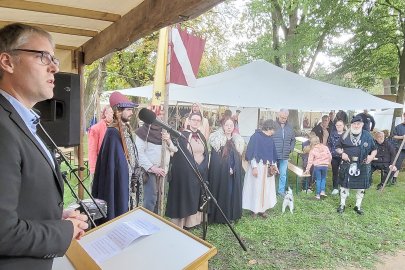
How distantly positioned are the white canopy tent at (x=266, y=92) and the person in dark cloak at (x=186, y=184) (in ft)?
4.17

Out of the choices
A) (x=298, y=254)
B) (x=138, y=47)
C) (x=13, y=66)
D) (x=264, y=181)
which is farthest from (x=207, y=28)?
(x=13, y=66)

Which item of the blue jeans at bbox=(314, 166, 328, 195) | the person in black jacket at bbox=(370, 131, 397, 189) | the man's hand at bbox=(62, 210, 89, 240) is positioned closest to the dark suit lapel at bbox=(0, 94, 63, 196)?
the man's hand at bbox=(62, 210, 89, 240)

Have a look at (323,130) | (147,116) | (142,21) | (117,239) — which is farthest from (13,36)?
(323,130)

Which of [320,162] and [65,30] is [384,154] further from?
[65,30]

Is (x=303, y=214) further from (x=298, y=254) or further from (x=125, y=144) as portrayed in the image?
(x=125, y=144)

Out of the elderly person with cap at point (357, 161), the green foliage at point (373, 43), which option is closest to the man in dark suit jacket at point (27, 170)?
the elderly person with cap at point (357, 161)

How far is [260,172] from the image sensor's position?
5012 millimetres

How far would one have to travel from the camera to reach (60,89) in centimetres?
254

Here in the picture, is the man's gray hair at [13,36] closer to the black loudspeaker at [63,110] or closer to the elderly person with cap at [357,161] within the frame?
the black loudspeaker at [63,110]

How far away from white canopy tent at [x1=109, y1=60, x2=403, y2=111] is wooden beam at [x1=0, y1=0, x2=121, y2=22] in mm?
2582

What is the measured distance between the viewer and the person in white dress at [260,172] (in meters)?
4.99

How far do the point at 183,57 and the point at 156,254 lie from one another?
9.04 feet

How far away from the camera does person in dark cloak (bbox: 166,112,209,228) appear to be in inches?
159

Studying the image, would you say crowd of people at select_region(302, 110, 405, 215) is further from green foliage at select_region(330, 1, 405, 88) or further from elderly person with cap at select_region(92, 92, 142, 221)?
green foliage at select_region(330, 1, 405, 88)
